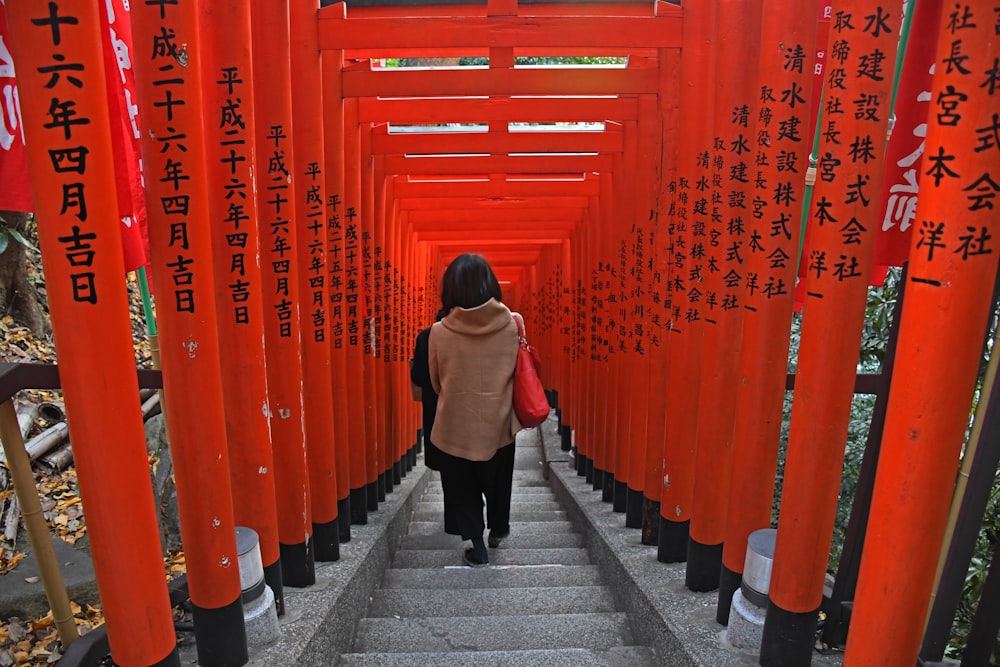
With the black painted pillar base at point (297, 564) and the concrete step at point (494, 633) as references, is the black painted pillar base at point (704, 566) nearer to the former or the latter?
the concrete step at point (494, 633)

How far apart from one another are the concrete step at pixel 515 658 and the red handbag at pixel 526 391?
1.46 m

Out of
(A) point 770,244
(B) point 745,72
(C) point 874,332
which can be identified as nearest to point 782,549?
(A) point 770,244

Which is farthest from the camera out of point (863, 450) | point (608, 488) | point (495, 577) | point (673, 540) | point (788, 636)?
point (608, 488)

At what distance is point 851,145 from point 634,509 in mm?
2972

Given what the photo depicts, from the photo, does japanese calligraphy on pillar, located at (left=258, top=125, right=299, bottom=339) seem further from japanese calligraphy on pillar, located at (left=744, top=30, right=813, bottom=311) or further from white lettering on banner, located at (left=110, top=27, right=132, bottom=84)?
japanese calligraphy on pillar, located at (left=744, top=30, right=813, bottom=311)

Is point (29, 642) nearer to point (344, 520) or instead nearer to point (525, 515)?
point (344, 520)

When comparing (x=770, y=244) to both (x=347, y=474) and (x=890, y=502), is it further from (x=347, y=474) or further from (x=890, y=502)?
(x=347, y=474)

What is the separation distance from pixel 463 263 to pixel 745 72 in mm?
1830

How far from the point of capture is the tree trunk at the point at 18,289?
6359mm

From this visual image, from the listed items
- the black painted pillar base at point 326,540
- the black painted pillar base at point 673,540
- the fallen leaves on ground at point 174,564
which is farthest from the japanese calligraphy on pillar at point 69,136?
the fallen leaves on ground at point 174,564

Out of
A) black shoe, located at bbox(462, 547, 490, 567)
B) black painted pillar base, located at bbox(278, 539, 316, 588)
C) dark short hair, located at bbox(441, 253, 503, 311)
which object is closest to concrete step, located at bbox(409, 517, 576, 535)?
black shoe, located at bbox(462, 547, 490, 567)

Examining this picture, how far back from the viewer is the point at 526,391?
421 centimetres

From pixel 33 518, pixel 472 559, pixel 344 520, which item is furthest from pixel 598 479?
pixel 33 518

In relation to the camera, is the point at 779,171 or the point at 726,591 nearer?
the point at 779,171
